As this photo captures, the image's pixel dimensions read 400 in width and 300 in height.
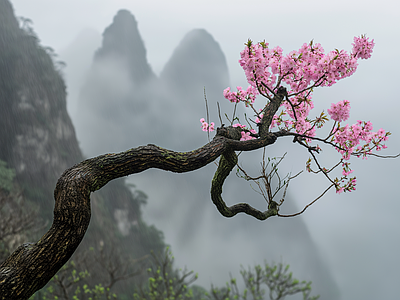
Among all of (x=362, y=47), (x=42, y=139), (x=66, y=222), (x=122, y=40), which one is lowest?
(x=66, y=222)

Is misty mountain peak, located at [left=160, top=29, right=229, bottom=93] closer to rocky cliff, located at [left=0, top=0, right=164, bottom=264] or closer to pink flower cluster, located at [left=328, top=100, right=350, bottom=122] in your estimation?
rocky cliff, located at [left=0, top=0, right=164, bottom=264]

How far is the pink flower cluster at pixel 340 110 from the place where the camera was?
3.41 meters

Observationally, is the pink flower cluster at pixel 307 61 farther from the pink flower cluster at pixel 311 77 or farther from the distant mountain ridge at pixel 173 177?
the distant mountain ridge at pixel 173 177

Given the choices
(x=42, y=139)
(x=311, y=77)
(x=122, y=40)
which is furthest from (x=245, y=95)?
(x=122, y=40)

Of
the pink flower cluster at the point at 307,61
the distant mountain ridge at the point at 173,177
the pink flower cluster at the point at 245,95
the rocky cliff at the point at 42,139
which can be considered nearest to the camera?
the pink flower cluster at the point at 307,61

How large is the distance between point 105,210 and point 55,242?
18.6 meters

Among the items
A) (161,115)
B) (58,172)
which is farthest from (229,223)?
(58,172)

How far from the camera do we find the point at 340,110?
135 inches

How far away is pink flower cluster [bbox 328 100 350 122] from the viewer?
11.2 ft

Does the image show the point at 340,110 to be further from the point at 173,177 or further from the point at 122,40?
the point at 122,40

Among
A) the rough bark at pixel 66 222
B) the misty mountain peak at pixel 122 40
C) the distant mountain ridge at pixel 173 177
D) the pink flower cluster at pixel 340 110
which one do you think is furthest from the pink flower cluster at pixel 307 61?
the misty mountain peak at pixel 122 40

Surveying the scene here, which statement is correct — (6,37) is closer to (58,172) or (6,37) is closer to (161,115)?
(58,172)

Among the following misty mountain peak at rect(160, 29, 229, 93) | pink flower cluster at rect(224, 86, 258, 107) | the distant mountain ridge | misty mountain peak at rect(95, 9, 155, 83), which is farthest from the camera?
misty mountain peak at rect(160, 29, 229, 93)

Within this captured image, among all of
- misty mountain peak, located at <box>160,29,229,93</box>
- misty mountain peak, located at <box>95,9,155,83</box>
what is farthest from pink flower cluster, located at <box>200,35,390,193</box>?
misty mountain peak, located at <box>160,29,229,93</box>
